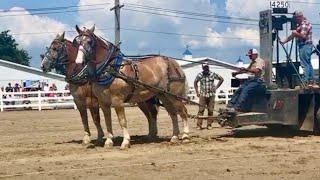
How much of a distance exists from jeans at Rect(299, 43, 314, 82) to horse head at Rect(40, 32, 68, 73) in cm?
552

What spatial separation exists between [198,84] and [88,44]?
612 centimetres

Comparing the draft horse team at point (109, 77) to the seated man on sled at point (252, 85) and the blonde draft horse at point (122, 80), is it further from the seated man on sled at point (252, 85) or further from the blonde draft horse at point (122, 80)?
the seated man on sled at point (252, 85)

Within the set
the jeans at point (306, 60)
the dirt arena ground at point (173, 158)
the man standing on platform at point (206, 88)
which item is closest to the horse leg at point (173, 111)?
the dirt arena ground at point (173, 158)

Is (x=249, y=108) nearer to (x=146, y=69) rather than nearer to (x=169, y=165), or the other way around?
(x=146, y=69)

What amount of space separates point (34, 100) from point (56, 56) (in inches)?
833

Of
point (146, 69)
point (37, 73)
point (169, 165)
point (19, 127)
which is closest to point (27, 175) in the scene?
point (169, 165)

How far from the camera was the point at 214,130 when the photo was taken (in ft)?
53.6

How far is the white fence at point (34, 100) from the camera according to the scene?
3306 centimetres

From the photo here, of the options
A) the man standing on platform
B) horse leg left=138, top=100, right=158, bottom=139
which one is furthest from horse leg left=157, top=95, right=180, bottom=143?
the man standing on platform

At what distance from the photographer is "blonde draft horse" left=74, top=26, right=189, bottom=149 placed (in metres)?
12.2

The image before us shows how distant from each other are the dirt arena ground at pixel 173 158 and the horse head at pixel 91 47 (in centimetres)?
191

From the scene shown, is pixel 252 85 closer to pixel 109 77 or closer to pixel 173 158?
pixel 109 77

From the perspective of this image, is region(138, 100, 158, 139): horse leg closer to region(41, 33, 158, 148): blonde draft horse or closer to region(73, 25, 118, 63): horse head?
region(41, 33, 158, 148): blonde draft horse

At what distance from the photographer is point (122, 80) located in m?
12.2
